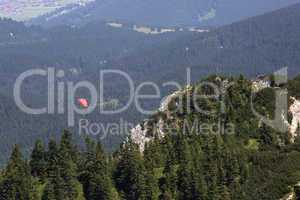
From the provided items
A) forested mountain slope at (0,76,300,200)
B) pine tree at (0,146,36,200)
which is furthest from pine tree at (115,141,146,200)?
pine tree at (0,146,36,200)

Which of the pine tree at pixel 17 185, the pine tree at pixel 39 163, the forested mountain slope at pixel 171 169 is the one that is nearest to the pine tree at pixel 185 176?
the forested mountain slope at pixel 171 169

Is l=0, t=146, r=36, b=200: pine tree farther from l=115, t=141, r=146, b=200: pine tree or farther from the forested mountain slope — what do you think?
l=115, t=141, r=146, b=200: pine tree

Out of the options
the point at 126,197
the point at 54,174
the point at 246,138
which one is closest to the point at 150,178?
the point at 126,197

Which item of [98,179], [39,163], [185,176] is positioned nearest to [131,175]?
[98,179]

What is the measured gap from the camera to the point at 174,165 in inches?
4820

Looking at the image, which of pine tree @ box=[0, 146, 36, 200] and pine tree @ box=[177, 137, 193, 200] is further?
pine tree @ box=[177, 137, 193, 200]

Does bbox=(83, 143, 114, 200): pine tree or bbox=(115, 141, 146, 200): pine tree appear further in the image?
bbox=(115, 141, 146, 200): pine tree

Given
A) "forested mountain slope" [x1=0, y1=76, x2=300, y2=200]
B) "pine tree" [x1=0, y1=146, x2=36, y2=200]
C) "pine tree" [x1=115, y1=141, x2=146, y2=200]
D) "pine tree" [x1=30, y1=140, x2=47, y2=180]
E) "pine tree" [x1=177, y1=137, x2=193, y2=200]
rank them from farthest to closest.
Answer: "pine tree" [x1=30, y1=140, x2=47, y2=180], "pine tree" [x1=115, y1=141, x2=146, y2=200], "pine tree" [x1=177, y1=137, x2=193, y2=200], "pine tree" [x1=0, y1=146, x2=36, y2=200], "forested mountain slope" [x1=0, y1=76, x2=300, y2=200]

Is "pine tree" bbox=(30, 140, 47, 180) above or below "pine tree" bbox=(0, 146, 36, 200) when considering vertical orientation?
above

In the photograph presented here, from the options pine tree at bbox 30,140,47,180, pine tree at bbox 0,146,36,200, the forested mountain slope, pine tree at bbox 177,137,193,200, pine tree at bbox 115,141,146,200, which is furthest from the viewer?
pine tree at bbox 30,140,47,180

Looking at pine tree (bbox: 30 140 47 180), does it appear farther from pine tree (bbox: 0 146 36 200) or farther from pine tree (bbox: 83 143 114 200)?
pine tree (bbox: 83 143 114 200)

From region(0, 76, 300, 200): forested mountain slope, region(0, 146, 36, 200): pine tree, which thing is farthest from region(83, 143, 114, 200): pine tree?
region(0, 146, 36, 200): pine tree

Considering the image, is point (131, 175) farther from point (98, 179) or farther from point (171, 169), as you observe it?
point (171, 169)

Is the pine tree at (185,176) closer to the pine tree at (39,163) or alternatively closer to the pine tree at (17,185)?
the pine tree at (39,163)
